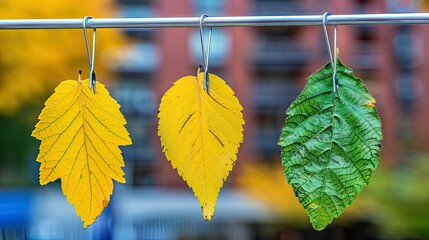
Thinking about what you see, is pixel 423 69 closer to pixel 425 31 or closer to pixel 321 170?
pixel 425 31

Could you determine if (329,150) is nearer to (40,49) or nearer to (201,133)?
(201,133)

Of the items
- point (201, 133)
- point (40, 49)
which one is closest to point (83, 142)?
point (201, 133)

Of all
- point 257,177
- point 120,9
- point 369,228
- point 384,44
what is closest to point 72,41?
point 120,9

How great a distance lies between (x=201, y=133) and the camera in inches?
20.4

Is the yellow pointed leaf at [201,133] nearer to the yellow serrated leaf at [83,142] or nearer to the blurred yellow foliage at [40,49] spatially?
the yellow serrated leaf at [83,142]

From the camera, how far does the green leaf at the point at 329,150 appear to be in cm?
49

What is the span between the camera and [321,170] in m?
0.49

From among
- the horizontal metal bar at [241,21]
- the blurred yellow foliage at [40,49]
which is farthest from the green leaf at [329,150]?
the blurred yellow foliage at [40,49]

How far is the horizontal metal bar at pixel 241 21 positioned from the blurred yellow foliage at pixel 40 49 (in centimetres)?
495

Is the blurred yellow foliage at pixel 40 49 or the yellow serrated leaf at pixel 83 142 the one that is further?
the blurred yellow foliage at pixel 40 49

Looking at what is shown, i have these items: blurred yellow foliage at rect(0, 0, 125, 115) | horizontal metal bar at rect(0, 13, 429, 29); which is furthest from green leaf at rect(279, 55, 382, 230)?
blurred yellow foliage at rect(0, 0, 125, 115)

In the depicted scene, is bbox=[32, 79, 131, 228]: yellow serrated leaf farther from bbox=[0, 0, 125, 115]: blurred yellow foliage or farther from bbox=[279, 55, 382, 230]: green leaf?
bbox=[0, 0, 125, 115]: blurred yellow foliage

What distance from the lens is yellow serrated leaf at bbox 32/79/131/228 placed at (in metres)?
0.52

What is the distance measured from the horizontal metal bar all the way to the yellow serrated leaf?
0.16ft
